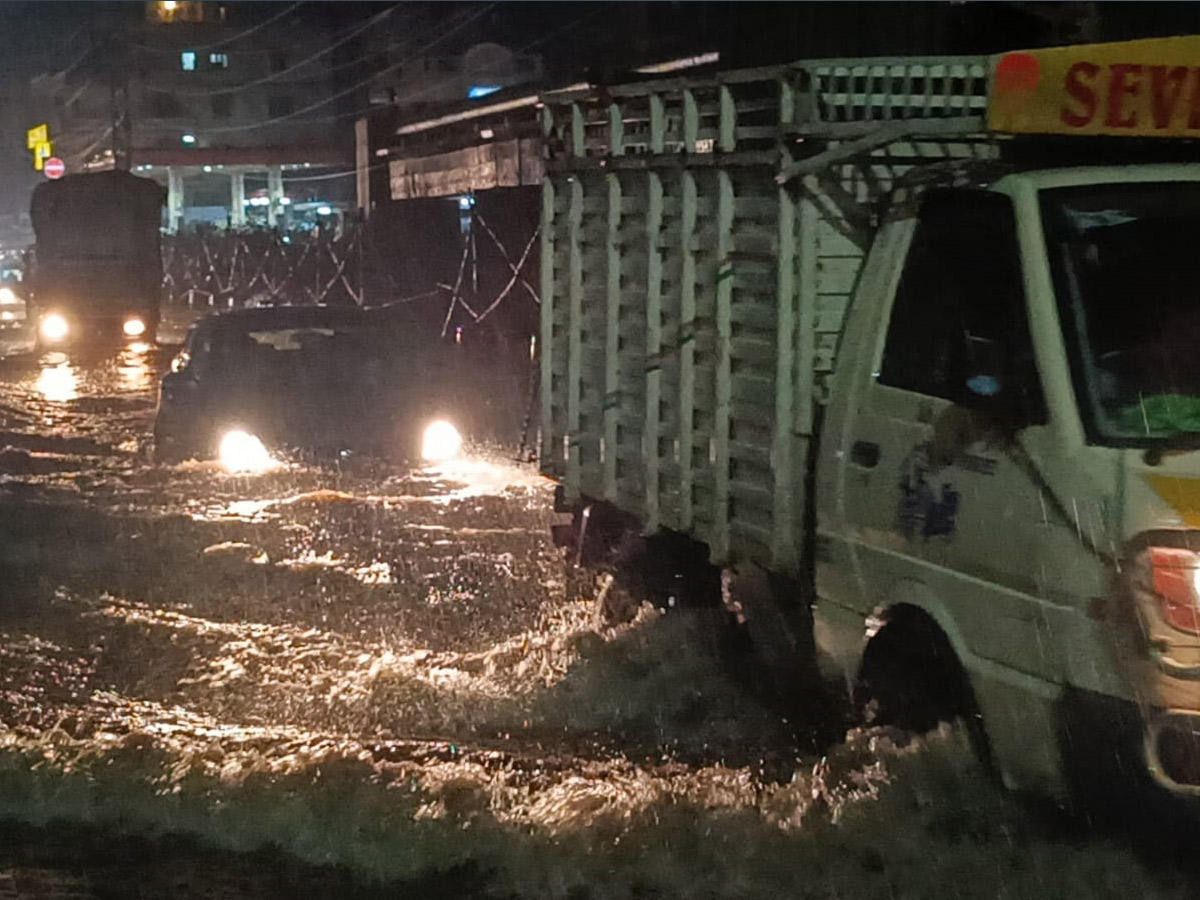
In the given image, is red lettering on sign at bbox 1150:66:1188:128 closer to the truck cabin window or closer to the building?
the truck cabin window

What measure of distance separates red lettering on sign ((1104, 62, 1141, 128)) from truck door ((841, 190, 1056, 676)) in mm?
488

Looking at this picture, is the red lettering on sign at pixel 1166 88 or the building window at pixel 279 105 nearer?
the red lettering on sign at pixel 1166 88

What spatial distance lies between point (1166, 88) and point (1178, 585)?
1.76m

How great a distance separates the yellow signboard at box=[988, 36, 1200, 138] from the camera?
5.27m

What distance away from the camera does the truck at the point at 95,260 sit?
1227 inches

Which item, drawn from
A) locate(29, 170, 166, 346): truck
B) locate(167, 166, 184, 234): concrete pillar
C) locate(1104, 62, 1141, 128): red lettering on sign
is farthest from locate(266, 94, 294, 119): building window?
locate(1104, 62, 1141, 128): red lettering on sign

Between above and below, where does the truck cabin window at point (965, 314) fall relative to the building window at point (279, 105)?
below

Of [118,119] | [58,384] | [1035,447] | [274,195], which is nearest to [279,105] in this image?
[274,195]

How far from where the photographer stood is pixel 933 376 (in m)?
5.25

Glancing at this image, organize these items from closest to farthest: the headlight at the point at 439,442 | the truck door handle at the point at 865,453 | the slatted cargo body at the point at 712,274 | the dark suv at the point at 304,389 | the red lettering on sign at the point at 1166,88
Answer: the red lettering on sign at the point at 1166,88
the truck door handle at the point at 865,453
the slatted cargo body at the point at 712,274
the dark suv at the point at 304,389
the headlight at the point at 439,442

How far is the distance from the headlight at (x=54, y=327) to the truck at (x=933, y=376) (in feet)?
82.9

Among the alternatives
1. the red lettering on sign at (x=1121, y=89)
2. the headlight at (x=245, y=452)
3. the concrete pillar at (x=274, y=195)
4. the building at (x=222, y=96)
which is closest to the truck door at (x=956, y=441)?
the red lettering on sign at (x=1121, y=89)

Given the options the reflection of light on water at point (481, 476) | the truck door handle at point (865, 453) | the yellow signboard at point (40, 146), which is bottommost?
the reflection of light on water at point (481, 476)

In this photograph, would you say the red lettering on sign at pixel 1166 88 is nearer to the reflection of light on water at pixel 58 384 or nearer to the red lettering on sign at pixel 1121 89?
Answer: the red lettering on sign at pixel 1121 89
